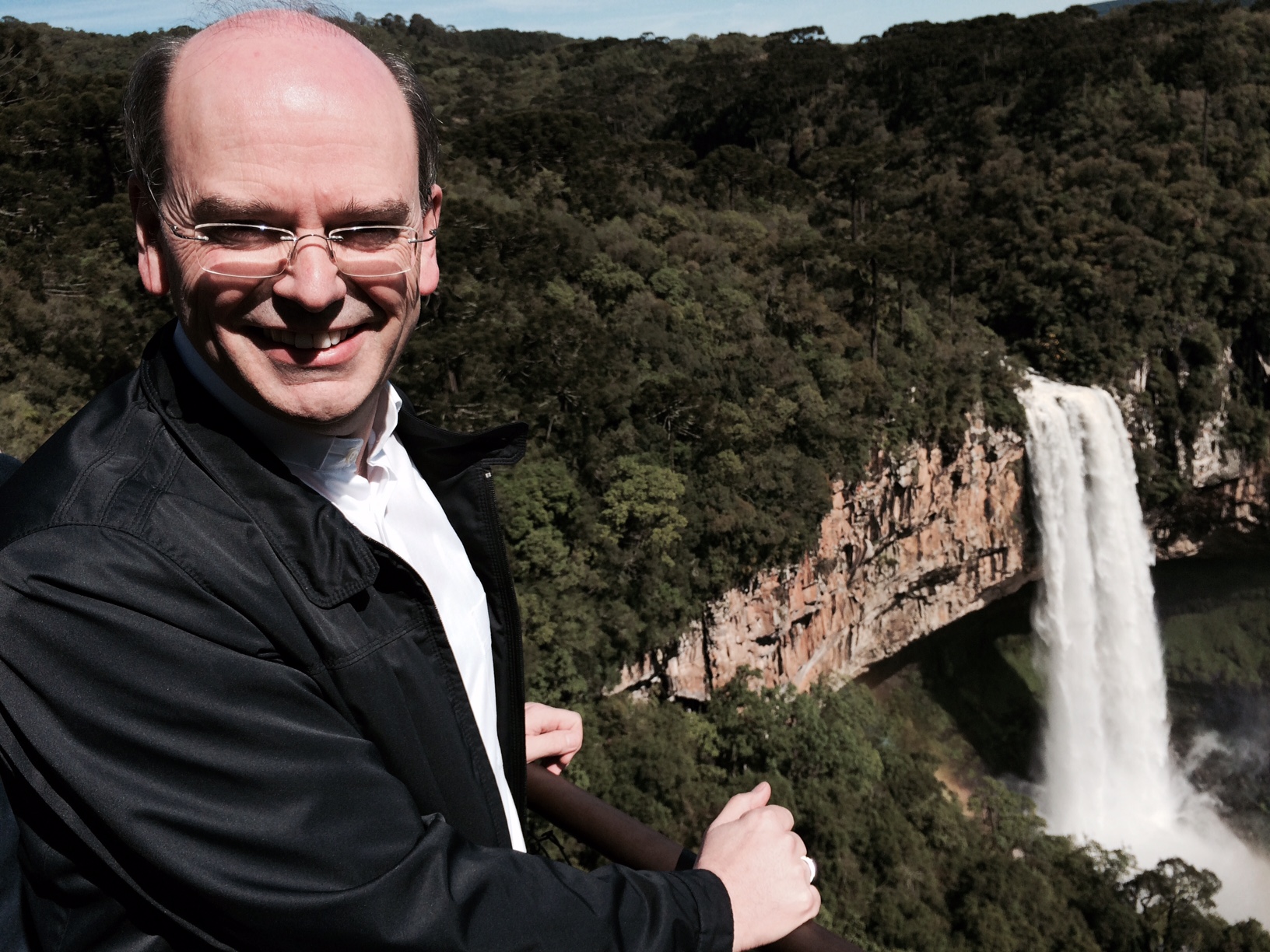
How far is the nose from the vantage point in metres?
1.36

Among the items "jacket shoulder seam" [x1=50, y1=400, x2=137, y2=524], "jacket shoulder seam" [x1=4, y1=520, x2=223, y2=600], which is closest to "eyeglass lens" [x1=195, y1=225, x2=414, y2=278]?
"jacket shoulder seam" [x1=50, y1=400, x2=137, y2=524]

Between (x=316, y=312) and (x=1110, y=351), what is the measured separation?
3096 centimetres

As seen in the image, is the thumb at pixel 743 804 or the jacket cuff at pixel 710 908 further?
the thumb at pixel 743 804

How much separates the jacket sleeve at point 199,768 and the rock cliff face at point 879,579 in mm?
18815

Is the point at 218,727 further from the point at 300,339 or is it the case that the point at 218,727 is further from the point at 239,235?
the point at 239,235

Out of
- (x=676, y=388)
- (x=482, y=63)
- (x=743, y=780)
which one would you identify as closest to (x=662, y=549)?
(x=676, y=388)

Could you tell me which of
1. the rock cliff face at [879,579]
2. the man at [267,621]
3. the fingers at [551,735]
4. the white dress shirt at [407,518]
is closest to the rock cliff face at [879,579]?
the rock cliff face at [879,579]

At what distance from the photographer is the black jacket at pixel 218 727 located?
104 centimetres

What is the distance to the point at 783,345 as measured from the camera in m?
22.7

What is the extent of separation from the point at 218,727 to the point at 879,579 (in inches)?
981

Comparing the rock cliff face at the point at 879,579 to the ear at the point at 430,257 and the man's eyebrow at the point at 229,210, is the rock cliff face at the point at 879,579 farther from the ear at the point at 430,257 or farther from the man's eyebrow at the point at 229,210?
the man's eyebrow at the point at 229,210

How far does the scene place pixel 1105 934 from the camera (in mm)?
16875

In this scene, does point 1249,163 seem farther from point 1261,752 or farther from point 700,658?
point 700,658

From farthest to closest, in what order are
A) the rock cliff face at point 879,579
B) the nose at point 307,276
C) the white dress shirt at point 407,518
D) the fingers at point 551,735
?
1. the rock cliff face at point 879,579
2. the fingers at point 551,735
3. the white dress shirt at point 407,518
4. the nose at point 307,276
